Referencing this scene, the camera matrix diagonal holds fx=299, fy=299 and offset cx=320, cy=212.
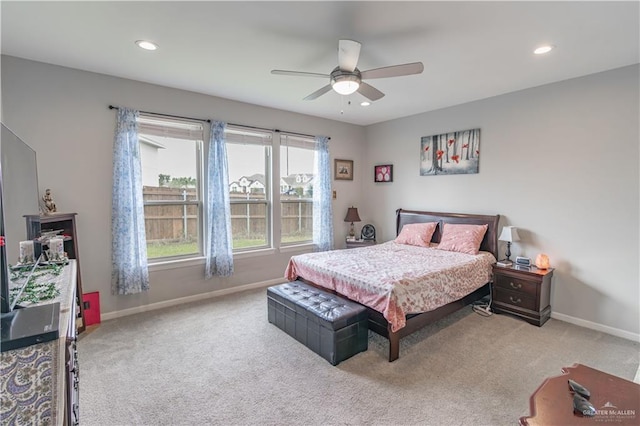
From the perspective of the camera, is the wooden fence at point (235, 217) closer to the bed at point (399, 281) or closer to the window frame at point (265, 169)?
the window frame at point (265, 169)

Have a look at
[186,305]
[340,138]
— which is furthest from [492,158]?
[186,305]

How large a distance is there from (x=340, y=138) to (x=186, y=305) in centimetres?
373

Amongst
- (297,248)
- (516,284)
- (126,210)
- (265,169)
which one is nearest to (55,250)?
(126,210)

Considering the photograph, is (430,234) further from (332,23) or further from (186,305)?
(186,305)

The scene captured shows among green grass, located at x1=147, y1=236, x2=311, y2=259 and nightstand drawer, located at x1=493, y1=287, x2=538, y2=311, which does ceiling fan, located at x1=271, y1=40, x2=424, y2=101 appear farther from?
nightstand drawer, located at x1=493, y1=287, x2=538, y2=311

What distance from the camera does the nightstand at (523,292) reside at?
11.1 feet

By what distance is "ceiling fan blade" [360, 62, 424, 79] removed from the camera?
2287 millimetres

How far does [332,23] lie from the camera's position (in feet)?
7.52

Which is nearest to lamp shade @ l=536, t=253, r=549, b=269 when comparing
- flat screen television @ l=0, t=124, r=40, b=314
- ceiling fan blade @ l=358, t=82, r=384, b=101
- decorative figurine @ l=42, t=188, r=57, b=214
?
ceiling fan blade @ l=358, t=82, r=384, b=101

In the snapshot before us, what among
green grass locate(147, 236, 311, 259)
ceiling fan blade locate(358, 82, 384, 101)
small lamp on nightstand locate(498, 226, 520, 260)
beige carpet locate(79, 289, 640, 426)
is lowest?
beige carpet locate(79, 289, 640, 426)

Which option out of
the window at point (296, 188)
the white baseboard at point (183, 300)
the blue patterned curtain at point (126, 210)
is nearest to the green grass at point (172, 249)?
the blue patterned curtain at point (126, 210)

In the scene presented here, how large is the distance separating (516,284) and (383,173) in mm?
2796

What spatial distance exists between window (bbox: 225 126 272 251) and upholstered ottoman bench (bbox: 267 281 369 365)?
1.68m

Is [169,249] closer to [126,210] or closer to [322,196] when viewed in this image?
[126,210]
